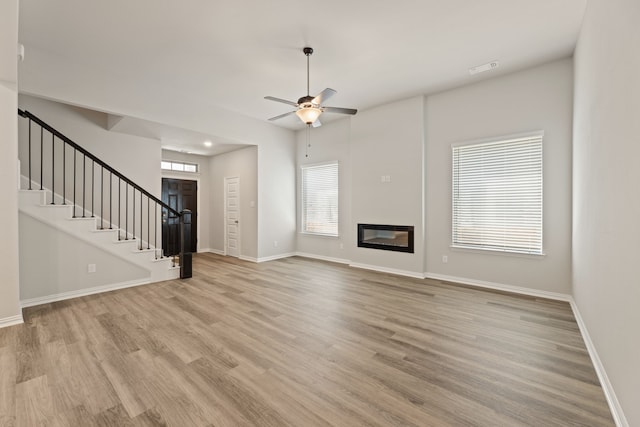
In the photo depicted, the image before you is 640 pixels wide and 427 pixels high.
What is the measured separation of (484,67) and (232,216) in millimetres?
6275

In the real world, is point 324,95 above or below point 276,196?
above

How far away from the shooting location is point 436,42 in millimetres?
3516

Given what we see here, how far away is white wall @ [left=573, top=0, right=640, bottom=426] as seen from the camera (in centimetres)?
155

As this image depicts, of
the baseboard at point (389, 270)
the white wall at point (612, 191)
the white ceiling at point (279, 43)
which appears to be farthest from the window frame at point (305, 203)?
the white wall at point (612, 191)

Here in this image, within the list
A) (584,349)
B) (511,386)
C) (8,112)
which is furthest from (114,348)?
(584,349)

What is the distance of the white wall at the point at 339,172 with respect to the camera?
6.54 meters

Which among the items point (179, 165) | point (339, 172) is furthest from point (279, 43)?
point (179, 165)

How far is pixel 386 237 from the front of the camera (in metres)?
5.69

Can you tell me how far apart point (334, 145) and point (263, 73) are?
2743mm

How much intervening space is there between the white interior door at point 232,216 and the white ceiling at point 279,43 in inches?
104

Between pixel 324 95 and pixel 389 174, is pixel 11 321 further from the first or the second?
pixel 389 174

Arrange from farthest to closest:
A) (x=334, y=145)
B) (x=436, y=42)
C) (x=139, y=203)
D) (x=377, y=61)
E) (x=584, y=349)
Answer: (x=334, y=145) → (x=139, y=203) → (x=377, y=61) → (x=436, y=42) → (x=584, y=349)

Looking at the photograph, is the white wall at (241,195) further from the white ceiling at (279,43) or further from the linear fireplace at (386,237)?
the linear fireplace at (386,237)

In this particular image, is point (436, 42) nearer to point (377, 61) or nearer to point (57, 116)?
point (377, 61)
